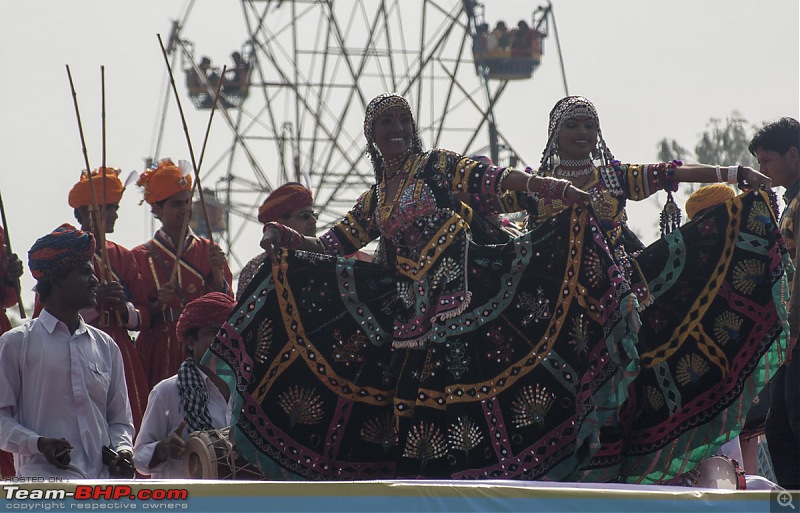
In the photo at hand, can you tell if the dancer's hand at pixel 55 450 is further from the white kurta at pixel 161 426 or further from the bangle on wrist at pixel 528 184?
the bangle on wrist at pixel 528 184

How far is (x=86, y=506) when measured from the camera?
4.34 metres

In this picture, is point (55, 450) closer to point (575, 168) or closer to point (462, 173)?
point (462, 173)

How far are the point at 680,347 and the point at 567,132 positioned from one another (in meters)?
1.13

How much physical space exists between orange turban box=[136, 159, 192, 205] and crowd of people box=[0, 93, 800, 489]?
→ 1.92 m

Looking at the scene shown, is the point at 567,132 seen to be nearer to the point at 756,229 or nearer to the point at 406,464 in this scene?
the point at 756,229

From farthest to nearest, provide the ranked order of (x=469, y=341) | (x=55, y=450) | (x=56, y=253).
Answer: (x=56, y=253), (x=469, y=341), (x=55, y=450)

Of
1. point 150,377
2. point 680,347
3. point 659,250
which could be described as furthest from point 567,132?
point 150,377

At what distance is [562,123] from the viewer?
6023 mm

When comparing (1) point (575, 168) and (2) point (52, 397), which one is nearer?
(2) point (52, 397)

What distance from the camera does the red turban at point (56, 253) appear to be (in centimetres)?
564

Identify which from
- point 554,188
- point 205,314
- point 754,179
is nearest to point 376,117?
point 554,188

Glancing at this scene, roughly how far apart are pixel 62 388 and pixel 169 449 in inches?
22.6

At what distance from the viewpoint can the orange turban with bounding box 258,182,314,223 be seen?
755cm

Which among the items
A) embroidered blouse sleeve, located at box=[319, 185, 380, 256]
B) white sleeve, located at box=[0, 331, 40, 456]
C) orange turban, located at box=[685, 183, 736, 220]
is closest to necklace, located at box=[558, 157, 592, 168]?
embroidered blouse sleeve, located at box=[319, 185, 380, 256]
